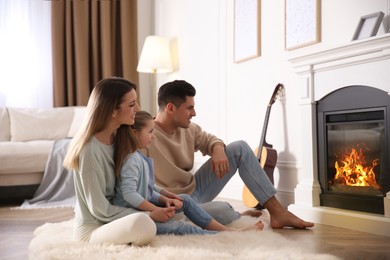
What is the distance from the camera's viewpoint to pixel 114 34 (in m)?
5.62

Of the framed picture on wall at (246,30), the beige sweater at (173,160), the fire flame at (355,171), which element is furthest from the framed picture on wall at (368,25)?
the framed picture on wall at (246,30)

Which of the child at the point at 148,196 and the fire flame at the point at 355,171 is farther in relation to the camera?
the fire flame at the point at 355,171

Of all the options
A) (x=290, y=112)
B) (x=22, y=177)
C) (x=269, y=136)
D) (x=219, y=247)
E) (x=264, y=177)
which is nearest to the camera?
(x=219, y=247)

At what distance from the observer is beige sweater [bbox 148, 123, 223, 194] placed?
8.30 feet

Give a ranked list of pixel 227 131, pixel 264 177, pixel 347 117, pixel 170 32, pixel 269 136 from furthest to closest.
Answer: pixel 170 32 → pixel 227 131 → pixel 269 136 → pixel 347 117 → pixel 264 177

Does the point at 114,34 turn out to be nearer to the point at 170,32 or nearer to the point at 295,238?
the point at 170,32

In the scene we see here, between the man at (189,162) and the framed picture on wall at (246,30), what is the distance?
4.78ft

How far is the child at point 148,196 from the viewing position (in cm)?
201

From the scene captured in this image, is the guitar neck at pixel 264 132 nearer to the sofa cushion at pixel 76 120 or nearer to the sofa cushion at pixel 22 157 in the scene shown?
the sofa cushion at pixel 22 157

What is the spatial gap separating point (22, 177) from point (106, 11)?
88.8 inches

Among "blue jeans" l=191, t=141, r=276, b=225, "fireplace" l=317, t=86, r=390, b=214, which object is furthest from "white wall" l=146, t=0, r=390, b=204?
"blue jeans" l=191, t=141, r=276, b=225

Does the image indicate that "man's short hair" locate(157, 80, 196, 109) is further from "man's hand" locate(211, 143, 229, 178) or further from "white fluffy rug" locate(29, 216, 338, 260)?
"white fluffy rug" locate(29, 216, 338, 260)

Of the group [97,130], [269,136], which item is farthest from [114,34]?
[97,130]

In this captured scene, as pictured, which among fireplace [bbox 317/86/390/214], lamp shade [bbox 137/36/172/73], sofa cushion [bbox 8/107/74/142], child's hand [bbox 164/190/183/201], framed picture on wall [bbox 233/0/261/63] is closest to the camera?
child's hand [bbox 164/190/183/201]
